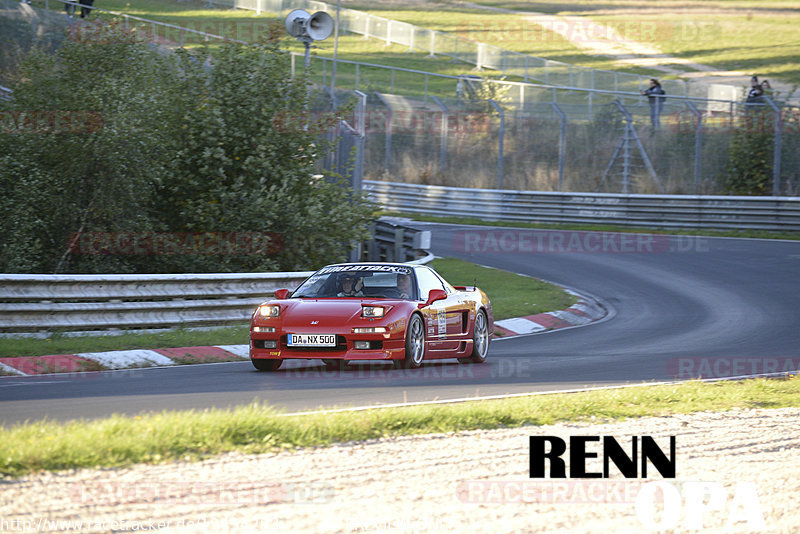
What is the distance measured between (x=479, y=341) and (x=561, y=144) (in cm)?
2008

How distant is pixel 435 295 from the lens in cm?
1180

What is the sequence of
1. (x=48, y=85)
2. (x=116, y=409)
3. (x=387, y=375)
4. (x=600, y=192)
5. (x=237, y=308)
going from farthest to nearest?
(x=600, y=192) < (x=48, y=85) < (x=237, y=308) < (x=387, y=375) < (x=116, y=409)

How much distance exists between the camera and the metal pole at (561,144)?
104 feet

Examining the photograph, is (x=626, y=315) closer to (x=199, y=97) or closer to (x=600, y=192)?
(x=199, y=97)

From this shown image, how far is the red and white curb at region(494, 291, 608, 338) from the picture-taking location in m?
→ 16.0

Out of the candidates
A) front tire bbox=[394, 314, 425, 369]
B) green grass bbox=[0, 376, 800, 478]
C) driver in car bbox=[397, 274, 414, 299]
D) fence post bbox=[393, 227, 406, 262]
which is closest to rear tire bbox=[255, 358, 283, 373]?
front tire bbox=[394, 314, 425, 369]

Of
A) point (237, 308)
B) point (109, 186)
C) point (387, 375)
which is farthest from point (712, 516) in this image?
point (109, 186)

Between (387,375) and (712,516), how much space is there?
5.62 meters

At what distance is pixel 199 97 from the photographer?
56.5 feet

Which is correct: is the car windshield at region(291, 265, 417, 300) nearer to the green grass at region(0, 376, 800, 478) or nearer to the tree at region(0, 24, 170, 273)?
the green grass at region(0, 376, 800, 478)

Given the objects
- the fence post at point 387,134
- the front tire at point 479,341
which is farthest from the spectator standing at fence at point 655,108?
the front tire at point 479,341
